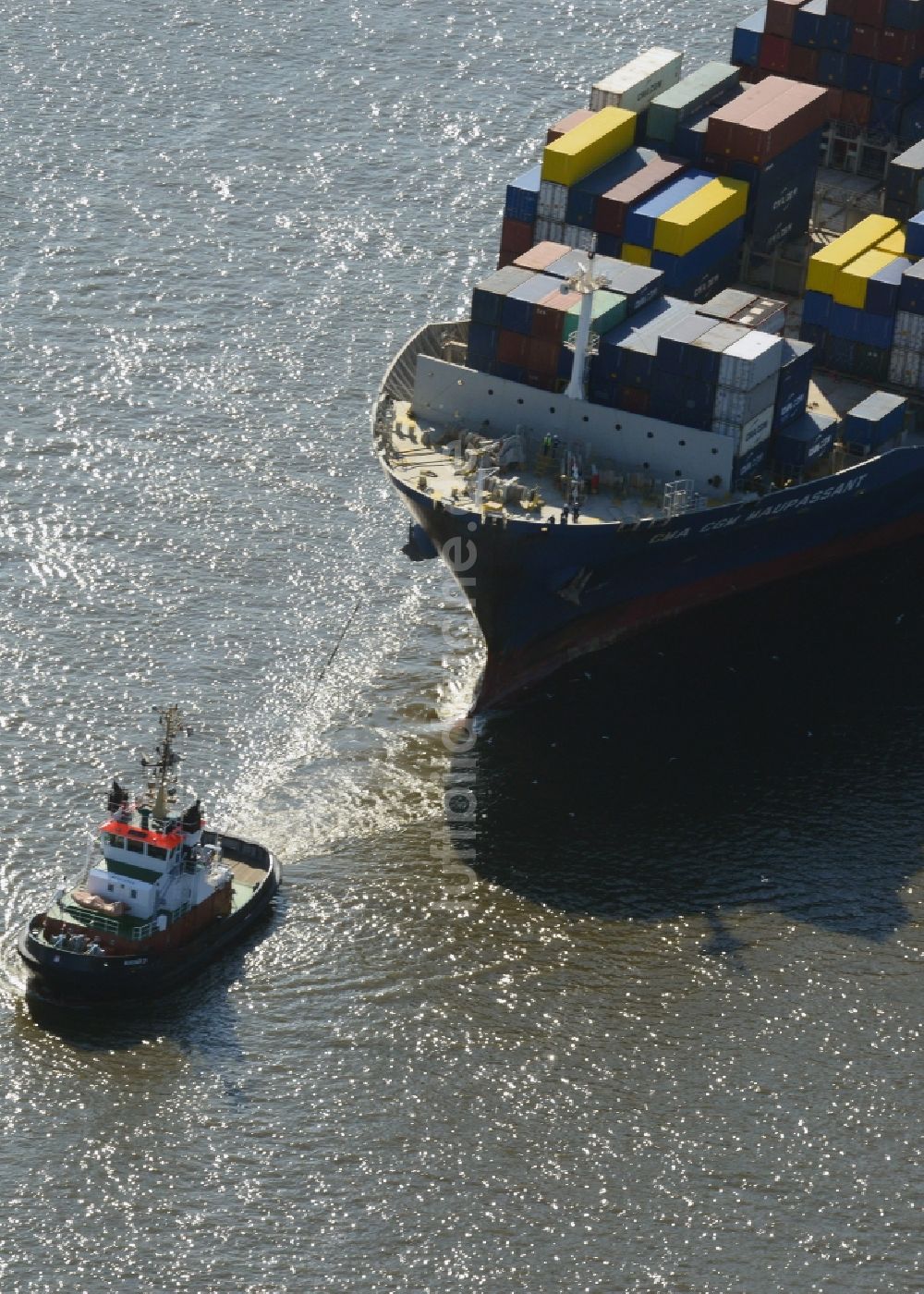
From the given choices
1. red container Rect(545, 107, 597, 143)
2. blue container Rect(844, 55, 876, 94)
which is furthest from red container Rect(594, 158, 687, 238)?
blue container Rect(844, 55, 876, 94)

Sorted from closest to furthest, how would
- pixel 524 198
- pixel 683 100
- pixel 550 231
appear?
pixel 524 198 < pixel 550 231 < pixel 683 100

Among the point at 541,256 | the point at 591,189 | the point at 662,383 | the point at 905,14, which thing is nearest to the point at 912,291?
the point at 662,383

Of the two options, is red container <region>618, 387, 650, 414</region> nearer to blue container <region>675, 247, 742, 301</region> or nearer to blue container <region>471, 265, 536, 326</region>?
blue container <region>471, 265, 536, 326</region>

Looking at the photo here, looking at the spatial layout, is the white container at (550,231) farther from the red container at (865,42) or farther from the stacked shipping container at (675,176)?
the red container at (865,42)

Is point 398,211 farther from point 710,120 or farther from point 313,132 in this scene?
point 710,120

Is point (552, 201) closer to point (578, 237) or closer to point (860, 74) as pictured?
point (578, 237)

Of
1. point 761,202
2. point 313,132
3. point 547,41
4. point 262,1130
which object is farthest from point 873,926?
point 547,41

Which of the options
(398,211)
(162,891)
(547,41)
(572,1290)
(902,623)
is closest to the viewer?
(572,1290)
